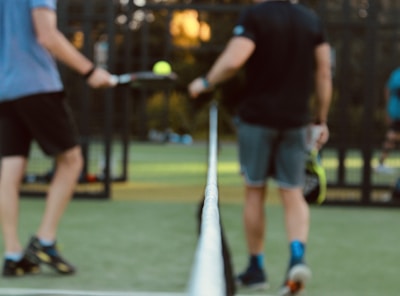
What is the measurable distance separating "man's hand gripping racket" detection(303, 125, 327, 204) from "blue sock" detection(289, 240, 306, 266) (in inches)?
17.8

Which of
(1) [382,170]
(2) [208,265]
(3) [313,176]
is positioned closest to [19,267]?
(3) [313,176]

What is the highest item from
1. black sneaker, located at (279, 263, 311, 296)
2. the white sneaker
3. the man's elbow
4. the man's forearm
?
the man's elbow

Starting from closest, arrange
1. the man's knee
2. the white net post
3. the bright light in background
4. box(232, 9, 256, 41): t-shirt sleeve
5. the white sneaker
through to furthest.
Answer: the white net post → box(232, 9, 256, 41): t-shirt sleeve → the man's knee → the white sneaker → the bright light in background

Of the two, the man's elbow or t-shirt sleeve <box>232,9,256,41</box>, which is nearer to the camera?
t-shirt sleeve <box>232,9,256,41</box>

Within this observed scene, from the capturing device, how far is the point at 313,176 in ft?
16.6

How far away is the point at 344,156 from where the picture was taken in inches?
400

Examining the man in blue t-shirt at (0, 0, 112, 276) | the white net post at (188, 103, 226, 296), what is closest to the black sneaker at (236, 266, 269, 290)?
the man in blue t-shirt at (0, 0, 112, 276)

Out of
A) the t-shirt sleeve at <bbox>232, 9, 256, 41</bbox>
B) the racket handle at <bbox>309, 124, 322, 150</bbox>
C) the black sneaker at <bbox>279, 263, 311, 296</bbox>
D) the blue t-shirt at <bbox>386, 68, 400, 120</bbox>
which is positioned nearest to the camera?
the black sneaker at <bbox>279, 263, 311, 296</bbox>

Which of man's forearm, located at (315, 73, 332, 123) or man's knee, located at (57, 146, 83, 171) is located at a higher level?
man's forearm, located at (315, 73, 332, 123)

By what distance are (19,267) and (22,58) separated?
3.58 feet

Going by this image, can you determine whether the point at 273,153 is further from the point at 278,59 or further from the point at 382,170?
the point at 382,170

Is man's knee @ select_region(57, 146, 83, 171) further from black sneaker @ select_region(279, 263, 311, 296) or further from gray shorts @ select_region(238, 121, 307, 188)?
black sneaker @ select_region(279, 263, 311, 296)

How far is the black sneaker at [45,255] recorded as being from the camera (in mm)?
5066

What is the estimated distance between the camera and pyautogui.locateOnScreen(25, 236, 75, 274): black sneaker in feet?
16.6
